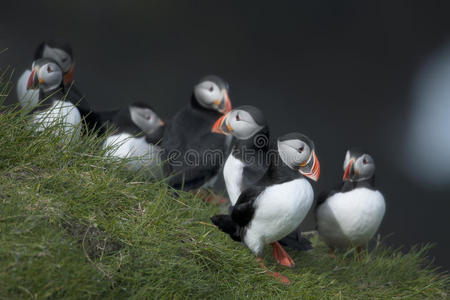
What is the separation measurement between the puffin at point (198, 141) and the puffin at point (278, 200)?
70 cm

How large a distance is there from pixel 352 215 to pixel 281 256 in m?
0.63

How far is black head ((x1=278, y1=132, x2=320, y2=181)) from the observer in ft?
8.73

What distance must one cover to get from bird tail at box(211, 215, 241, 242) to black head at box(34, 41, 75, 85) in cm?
176

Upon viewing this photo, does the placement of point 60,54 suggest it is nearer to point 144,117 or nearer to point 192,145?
point 144,117

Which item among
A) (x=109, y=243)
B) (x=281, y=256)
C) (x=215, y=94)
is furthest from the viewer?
(x=215, y=94)

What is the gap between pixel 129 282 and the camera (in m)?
2.02

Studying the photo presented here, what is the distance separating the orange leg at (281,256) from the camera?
9.55 ft

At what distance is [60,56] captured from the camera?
3.82 meters

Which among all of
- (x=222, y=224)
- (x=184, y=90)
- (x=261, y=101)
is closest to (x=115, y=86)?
(x=184, y=90)

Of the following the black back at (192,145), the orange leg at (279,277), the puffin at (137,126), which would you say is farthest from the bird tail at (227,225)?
the puffin at (137,126)

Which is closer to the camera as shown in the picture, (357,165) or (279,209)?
(279,209)

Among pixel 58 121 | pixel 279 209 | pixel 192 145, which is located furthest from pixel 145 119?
pixel 279 209

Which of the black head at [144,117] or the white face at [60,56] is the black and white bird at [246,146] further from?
the white face at [60,56]

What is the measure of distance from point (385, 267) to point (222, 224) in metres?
1.05
